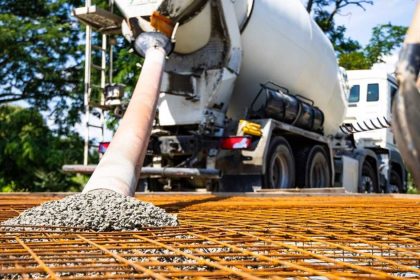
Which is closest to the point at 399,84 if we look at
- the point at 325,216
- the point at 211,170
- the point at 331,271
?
the point at 331,271

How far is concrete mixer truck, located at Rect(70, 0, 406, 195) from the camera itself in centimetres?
772

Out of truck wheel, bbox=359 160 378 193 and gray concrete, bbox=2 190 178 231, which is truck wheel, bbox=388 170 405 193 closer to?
truck wheel, bbox=359 160 378 193

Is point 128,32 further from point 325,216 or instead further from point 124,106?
point 325,216

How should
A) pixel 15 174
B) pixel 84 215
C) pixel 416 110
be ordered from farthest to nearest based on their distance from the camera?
1. pixel 15 174
2. pixel 84 215
3. pixel 416 110

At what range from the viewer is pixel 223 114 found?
8.37 metres

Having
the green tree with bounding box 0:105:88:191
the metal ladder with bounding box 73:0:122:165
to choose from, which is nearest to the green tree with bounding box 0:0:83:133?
→ the green tree with bounding box 0:105:88:191

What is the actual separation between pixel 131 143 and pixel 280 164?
15.3 ft

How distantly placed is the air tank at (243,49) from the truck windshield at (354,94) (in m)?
3.05

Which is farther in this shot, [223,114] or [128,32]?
[223,114]

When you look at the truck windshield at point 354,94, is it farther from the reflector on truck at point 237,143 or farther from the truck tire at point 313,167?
the reflector on truck at point 237,143

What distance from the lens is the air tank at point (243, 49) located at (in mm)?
7688

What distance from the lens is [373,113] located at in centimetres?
1229

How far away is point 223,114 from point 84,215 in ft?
16.5

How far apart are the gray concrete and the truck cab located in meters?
8.91
